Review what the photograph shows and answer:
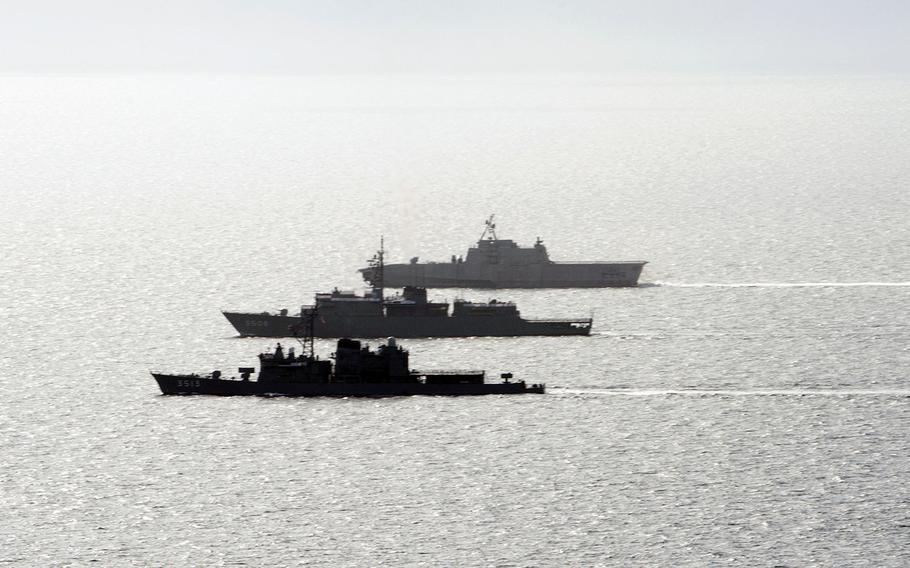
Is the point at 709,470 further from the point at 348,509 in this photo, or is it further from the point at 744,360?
the point at 744,360

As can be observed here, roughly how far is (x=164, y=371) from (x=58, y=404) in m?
11.5

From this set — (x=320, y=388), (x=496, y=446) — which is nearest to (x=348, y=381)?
(x=320, y=388)

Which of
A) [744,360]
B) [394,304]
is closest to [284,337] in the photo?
[394,304]

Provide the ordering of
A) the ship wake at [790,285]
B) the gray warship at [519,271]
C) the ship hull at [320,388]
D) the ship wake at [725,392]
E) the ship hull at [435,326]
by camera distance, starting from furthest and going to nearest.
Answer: the gray warship at [519,271]
the ship wake at [790,285]
the ship hull at [435,326]
the ship wake at [725,392]
the ship hull at [320,388]

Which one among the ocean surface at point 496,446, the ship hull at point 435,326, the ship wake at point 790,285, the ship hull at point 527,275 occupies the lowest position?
the ocean surface at point 496,446

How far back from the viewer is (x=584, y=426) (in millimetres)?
107188

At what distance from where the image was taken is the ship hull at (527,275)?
168 m

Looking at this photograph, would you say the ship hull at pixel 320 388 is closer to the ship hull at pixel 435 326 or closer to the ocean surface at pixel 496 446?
the ocean surface at pixel 496 446

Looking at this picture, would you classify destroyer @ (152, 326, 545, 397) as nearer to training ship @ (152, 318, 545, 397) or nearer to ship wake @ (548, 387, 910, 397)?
training ship @ (152, 318, 545, 397)

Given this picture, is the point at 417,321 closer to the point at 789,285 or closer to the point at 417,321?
the point at 417,321

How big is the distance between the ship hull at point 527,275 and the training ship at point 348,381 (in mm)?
51369

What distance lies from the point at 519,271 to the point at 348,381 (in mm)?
55768

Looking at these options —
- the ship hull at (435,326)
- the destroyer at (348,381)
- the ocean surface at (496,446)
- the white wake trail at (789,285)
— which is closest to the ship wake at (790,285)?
the white wake trail at (789,285)

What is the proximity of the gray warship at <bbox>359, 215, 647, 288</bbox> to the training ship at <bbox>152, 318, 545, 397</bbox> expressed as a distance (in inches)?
2031
